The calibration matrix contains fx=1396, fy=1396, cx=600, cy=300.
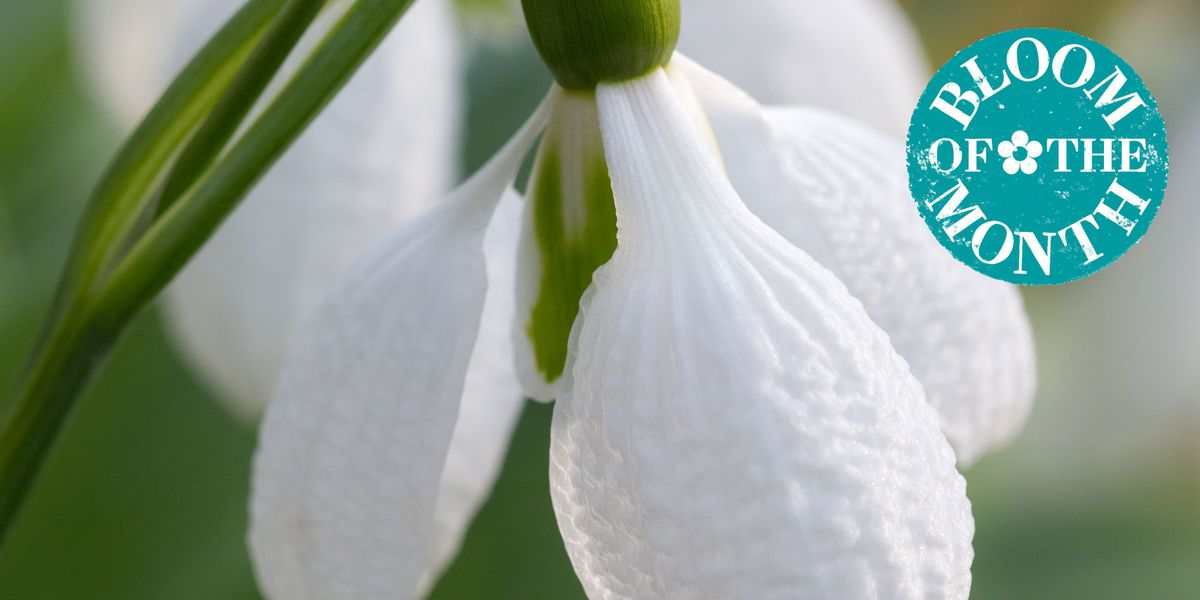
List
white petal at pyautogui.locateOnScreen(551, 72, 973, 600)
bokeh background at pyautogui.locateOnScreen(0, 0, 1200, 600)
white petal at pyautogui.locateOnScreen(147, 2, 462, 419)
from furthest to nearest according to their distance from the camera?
bokeh background at pyautogui.locateOnScreen(0, 0, 1200, 600) → white petal at pyautogui.locateOnScreen(147, 2, 462, 419) → white petal at pyautogui.locateOnScreen(551, 72, 973, 600)

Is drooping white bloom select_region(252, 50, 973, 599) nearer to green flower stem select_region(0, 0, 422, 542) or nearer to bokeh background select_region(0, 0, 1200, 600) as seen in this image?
green flower stem select_region(0, 0, 422, 542)

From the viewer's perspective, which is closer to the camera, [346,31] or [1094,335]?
[346,31]

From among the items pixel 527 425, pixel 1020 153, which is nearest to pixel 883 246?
pixel 1020 153

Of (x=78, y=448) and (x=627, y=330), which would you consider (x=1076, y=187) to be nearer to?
(x=627, y=330)

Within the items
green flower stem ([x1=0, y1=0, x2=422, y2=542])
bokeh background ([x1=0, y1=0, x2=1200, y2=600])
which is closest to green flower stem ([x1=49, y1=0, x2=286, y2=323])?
green flower stem ([x1=0, y1=0, x2=422, y2=542])

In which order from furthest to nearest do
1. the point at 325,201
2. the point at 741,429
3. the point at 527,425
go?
1. the point at 527,425
2. the point at 325,201
3. the point at 741,429

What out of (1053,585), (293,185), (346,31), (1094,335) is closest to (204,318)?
(293,185)

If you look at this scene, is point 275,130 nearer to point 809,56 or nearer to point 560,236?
point 560,236
